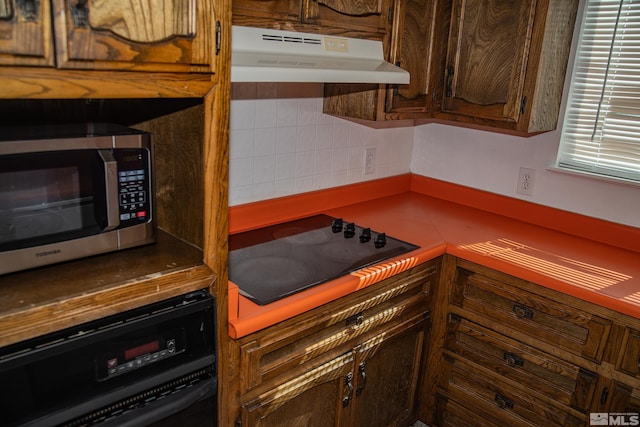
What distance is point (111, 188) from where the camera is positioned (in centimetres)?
119

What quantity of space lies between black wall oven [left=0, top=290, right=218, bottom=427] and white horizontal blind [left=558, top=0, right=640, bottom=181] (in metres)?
1.73

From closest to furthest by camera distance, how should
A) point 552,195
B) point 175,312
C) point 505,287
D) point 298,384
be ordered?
point 175,312, point 298,384, point 505,287, point 552,195

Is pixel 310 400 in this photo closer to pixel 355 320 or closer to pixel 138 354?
pixel 355 320

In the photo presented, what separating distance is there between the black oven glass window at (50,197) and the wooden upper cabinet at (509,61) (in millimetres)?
1519

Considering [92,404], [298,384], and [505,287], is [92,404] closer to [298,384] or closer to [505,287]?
[298,384]

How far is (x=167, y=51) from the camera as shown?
1075 millimetres

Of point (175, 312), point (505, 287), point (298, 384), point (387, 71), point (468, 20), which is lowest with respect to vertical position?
point (298, 384)

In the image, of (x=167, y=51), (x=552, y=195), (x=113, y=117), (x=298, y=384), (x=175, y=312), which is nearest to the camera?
(x=167, y=51)

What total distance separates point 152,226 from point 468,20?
1.51 metres

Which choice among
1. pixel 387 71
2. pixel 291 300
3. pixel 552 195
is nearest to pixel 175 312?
pixel 291 300

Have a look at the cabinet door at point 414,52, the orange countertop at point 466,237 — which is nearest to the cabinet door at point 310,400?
the orange countertop at point 466,237

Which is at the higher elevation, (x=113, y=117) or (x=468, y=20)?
(x=468, y=20)

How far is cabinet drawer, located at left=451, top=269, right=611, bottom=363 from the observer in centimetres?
173

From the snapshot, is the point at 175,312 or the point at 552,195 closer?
the point at 175,312
